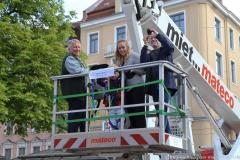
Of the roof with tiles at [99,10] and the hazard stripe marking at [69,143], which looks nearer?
the hazard stripe marking at [69,143]

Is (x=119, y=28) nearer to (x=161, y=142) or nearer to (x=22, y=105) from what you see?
(x=22, y=105)

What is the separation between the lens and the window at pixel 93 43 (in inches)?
1524

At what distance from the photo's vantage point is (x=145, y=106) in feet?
23.3

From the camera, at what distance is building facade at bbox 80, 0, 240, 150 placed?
33094mm

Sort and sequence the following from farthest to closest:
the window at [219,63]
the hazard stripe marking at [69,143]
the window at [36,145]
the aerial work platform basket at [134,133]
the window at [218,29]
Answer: the window at [36,145]
the window at [218,29]
the window at [219,63]
the hazard stripe marking at [69,143]
the aerial work platform basket at [134,133]

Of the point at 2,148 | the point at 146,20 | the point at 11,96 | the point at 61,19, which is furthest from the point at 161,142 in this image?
the point at 2,148

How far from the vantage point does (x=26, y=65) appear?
56.1 feet

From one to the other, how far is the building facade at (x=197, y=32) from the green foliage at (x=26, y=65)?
14513mm

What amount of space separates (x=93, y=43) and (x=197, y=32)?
31.5 feet

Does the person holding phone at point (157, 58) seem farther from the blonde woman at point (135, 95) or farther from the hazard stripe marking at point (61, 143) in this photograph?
the hazard stripe marking at point (61, 143)

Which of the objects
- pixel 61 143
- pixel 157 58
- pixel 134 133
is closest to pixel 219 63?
pixel 157 58

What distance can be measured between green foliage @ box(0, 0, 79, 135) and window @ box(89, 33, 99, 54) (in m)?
19.5

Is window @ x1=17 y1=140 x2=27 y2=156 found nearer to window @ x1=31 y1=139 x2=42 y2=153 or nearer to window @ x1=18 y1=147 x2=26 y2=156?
window @ x1=18 y1=147 x2=26 y2=156

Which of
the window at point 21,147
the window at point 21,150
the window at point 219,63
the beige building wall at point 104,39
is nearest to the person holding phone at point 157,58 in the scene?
the window at point 219,63
